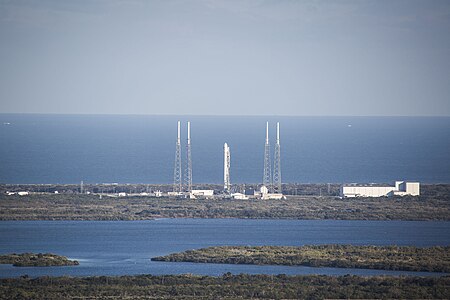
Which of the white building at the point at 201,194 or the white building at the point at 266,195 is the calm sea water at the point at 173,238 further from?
the white building at the point at 201,194

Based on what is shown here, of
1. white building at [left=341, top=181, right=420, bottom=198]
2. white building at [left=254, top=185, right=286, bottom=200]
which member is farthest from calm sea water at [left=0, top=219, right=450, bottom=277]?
white building at [left=341, top=181, right=420, bottom=198]

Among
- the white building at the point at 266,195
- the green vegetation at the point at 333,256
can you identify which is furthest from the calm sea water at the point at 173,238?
the white building at the point at 266,195

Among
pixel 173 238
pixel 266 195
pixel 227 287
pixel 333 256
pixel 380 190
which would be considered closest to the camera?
pixel 227 287

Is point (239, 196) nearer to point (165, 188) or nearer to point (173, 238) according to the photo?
point (165, 188)

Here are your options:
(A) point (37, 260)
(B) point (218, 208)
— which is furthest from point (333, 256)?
(B) point (218, 208)

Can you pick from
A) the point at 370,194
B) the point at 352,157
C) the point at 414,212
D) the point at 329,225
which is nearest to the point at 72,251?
the point at 329,225

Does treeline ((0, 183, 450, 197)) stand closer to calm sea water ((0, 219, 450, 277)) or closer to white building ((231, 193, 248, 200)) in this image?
white building ((231, 193, 248, 200))
